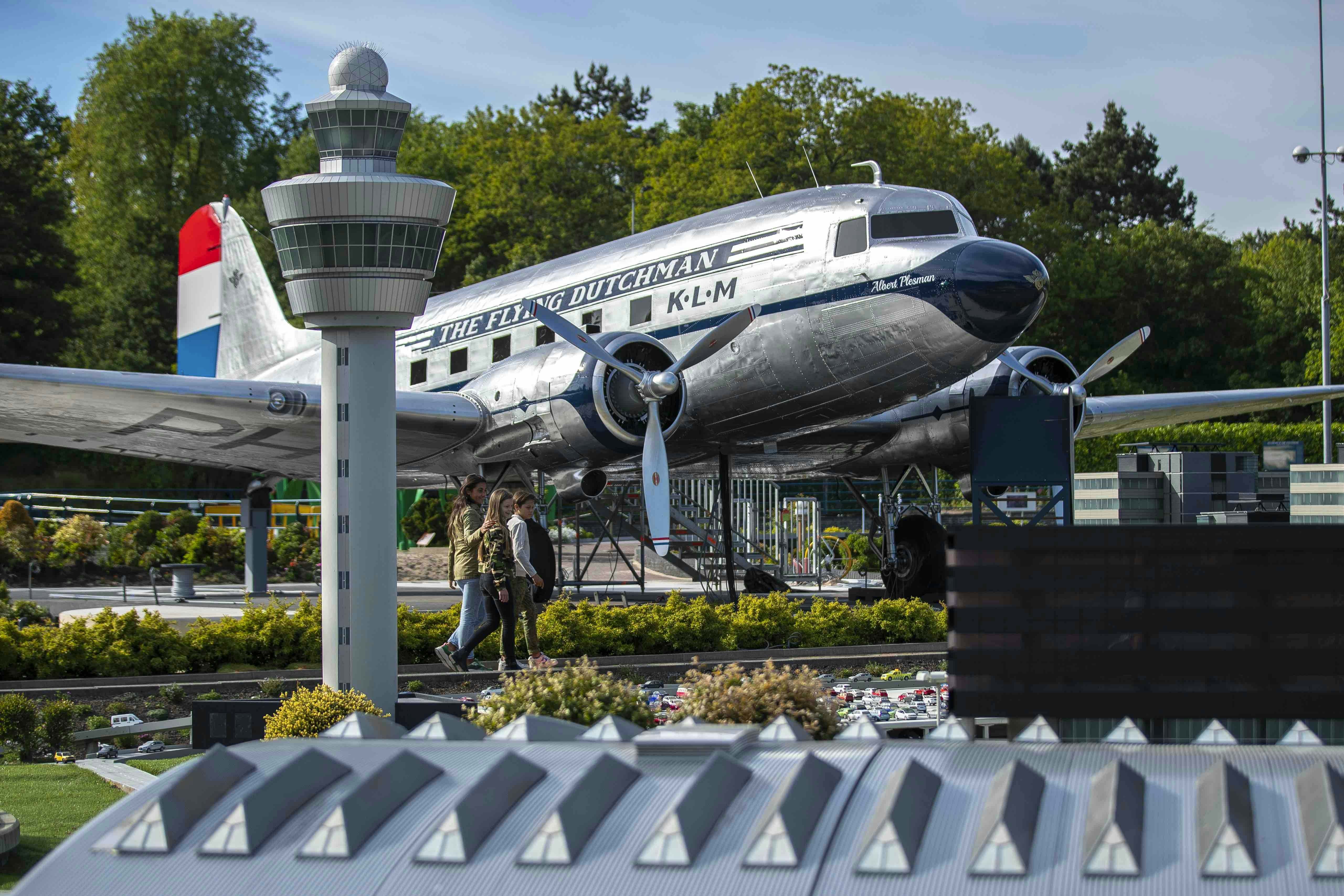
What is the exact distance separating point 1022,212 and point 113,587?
3848 cm

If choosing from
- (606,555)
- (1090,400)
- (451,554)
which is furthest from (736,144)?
(451,554)

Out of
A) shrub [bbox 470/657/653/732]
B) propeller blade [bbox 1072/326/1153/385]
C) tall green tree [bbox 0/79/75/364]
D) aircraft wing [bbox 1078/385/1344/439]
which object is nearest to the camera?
shrub [bbox 470/657/653/732]

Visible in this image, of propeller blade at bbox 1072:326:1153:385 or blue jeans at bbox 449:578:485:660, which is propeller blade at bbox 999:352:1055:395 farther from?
blue jeans at bbox 449:578:485:660

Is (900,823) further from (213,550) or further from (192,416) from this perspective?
(213,550)

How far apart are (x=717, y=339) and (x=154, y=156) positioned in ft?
176

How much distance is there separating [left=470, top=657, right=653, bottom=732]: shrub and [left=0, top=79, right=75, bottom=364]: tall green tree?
4357cm

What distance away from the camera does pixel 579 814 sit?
4.46 meters

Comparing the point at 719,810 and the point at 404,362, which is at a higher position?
the point at 404,362

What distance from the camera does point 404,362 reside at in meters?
22.5

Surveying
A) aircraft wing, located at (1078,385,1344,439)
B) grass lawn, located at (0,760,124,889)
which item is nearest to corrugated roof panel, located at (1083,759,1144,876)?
grass lawn, located at (0,760,124,889)

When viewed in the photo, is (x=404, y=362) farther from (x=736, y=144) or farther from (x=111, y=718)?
(x=736, y=144)

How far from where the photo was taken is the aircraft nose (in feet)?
51.6

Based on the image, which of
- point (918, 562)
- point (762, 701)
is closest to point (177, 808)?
point (762, 701)

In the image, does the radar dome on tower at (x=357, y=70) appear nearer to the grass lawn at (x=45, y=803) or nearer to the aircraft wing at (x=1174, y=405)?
the grass lawn at (x=45, y=803)
